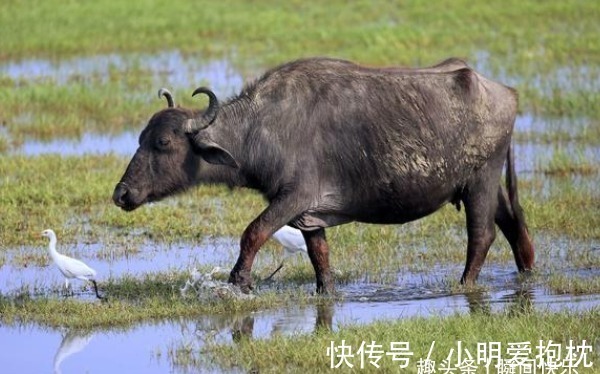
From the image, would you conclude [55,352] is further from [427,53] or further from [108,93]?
[427,53]

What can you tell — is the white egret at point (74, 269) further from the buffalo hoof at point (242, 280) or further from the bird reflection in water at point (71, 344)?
the buffalo hoof at point (242, 280)

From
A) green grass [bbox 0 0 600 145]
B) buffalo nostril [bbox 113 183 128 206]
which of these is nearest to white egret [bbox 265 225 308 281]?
buffalo nostril [bbox 113 183 128 206]

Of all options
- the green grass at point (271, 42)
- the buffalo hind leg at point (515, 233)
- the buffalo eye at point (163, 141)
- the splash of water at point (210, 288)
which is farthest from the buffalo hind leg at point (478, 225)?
the green grass at point (271, 42)

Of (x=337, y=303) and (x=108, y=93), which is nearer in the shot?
(x=337, y=303)

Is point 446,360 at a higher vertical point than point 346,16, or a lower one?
lower

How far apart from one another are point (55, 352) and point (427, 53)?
502 inches

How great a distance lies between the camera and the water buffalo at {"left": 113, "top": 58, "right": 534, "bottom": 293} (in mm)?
8820

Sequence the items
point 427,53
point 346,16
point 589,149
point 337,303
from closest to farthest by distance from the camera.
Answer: point 337,303, point 589,149, point 427,53, point 346,16

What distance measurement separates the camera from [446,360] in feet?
22.7

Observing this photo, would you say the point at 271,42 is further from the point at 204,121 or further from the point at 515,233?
the point at 204,121

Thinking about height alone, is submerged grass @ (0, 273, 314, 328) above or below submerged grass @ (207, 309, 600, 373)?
above

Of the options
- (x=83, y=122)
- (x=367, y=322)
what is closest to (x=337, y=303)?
(x=367, y=322)

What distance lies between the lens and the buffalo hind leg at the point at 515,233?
31.1ft

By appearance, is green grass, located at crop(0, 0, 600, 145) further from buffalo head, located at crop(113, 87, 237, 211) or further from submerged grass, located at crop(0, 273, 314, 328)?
submerged grass, located at crop(0, 273, 314, 328)
